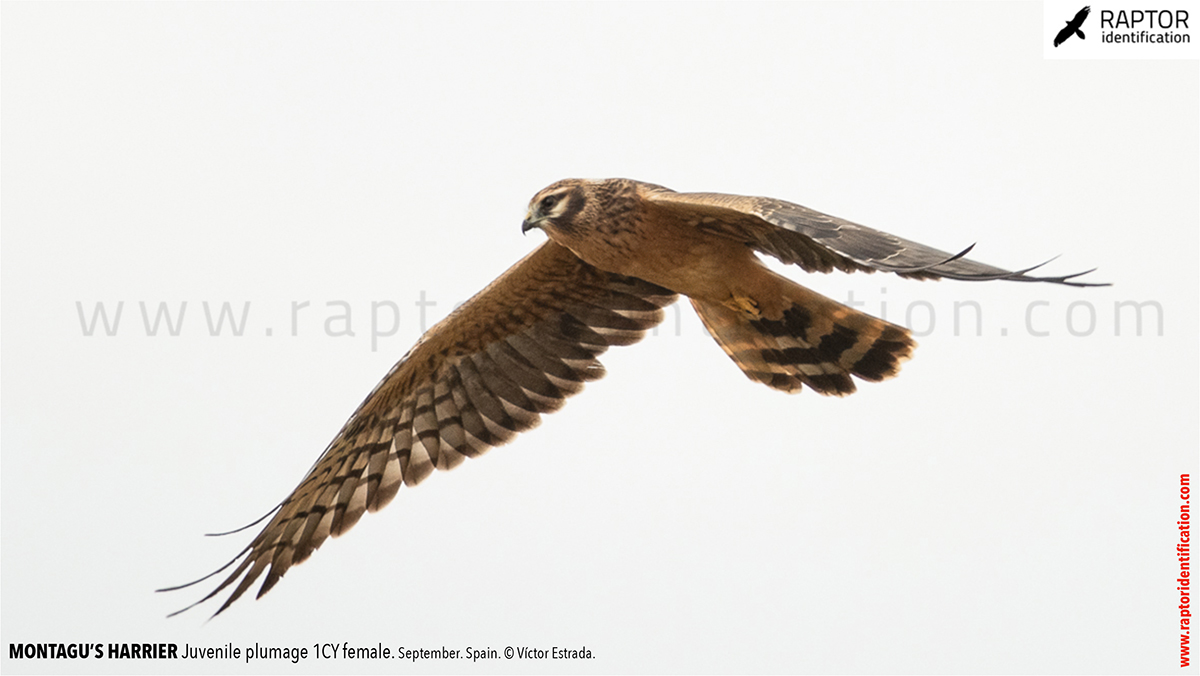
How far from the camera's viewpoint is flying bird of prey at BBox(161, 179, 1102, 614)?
655 cm

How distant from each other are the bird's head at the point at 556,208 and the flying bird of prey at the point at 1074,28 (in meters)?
3.95

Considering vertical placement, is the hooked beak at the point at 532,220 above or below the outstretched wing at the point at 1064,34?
below

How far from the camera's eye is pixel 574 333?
308 inches

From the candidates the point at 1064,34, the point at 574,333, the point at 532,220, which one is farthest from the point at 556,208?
the point at 1064,34

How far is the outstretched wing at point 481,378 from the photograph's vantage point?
7535mm

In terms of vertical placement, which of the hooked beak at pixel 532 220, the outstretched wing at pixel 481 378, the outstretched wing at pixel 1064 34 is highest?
the outstretched wing at pixel 1064 34

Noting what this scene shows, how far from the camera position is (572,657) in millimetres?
8492

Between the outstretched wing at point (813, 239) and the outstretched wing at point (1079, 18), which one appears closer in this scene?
the outstretched wing at point (813, 239)

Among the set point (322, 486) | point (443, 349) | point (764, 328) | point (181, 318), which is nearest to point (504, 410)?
point (443, 349)

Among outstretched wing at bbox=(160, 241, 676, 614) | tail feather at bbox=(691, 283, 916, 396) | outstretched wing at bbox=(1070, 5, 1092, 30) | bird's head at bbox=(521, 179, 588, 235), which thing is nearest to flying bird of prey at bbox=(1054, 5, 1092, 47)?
outstretched wing at bbox=(1070, 5, 1092, 30)

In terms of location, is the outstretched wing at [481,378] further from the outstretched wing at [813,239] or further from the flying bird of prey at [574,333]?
the outstretched wing at [813,239]

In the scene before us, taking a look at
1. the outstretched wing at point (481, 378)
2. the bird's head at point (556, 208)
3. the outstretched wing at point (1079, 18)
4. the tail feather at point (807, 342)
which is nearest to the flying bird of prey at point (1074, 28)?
the outstretched wing at point (1079, 18)

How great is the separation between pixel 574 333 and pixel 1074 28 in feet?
13.4

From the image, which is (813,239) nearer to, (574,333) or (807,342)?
(807,342)
